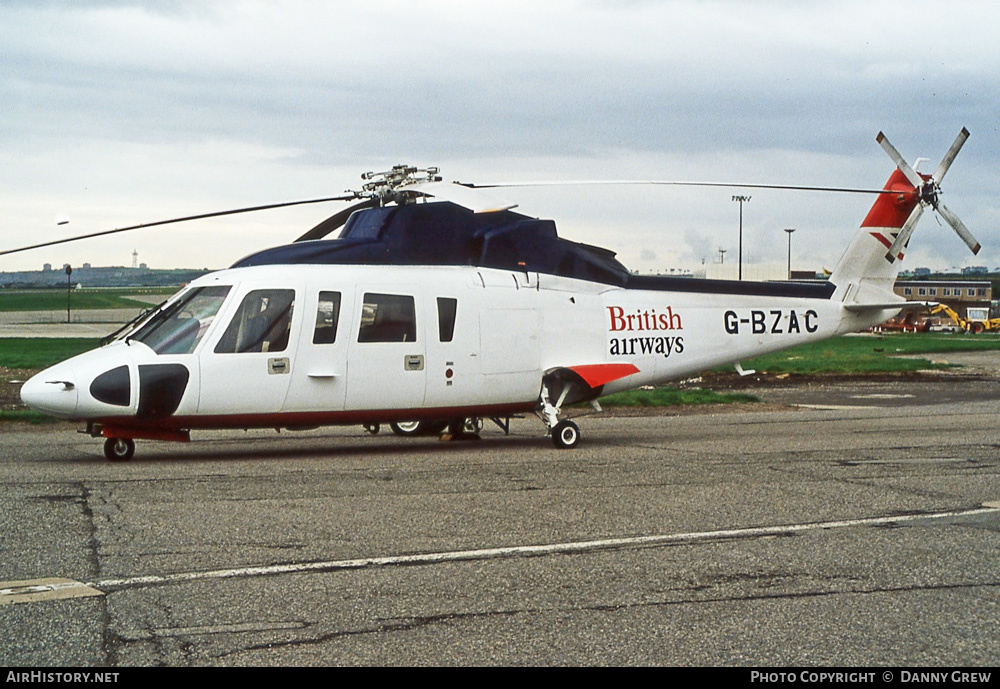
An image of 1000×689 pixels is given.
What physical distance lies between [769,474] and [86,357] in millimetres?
7867

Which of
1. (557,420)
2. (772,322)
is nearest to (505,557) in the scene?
(557,420)

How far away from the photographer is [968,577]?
6785 millimetres

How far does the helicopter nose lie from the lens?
38.0ft

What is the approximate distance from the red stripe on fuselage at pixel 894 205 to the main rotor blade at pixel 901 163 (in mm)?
130

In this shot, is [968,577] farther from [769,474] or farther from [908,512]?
[769,474]

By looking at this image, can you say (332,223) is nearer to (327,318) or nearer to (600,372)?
(327,318)

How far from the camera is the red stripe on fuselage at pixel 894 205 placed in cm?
1720

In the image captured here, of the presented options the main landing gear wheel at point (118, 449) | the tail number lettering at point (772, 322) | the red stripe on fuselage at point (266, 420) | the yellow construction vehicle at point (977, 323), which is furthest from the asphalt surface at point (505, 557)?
the yellow construction vehicle at point (977, 323)

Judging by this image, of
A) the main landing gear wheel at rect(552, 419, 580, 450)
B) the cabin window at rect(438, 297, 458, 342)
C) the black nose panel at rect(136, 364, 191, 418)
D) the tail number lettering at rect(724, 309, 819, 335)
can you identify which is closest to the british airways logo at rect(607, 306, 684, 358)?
the tail number lettering at rect(724, 309, 819, 335)

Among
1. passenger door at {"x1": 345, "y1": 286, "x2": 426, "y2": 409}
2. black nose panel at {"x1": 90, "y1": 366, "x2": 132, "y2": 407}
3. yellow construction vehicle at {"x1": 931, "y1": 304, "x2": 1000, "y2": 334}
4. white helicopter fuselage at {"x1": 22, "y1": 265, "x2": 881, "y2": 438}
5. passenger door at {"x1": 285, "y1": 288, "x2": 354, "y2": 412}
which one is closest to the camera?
black nose panel at {"x1": 90, "y1": 366, "x2": 132, "y2": 407}

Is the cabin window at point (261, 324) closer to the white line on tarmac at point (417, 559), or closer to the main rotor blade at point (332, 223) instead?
the main rotor blade at point (332, 223)

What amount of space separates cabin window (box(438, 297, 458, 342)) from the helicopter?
20 mm

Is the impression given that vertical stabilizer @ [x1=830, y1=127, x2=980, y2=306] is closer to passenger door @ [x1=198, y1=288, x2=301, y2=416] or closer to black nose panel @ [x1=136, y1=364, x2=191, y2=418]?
passenger door @ [x1=198, y1=288, x2=301, y2=416]
